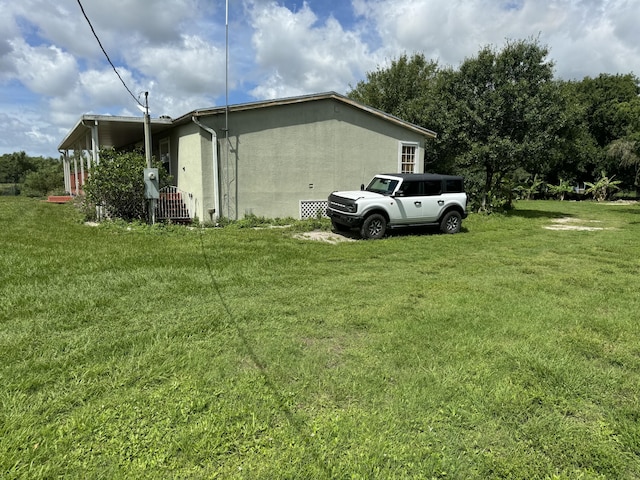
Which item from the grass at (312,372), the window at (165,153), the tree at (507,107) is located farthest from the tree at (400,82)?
the grass at (312,372)

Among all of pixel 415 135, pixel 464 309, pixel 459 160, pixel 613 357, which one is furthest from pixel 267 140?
pixel 613 357

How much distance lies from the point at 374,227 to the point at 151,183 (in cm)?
629

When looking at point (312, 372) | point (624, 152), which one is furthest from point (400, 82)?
point (312, 372)

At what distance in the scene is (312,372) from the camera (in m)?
3.24

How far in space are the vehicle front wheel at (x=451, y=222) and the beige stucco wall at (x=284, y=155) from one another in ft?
12.2

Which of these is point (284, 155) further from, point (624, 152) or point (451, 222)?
point (624, 152)

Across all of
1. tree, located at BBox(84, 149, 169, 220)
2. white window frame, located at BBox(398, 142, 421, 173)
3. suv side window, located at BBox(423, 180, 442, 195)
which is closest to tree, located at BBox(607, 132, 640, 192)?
white window frame, located at BBox(398, 142, 421, 173)

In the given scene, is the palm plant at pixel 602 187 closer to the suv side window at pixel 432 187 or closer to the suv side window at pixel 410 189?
the suv side window at pixel 432 187

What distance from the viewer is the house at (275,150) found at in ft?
38.9

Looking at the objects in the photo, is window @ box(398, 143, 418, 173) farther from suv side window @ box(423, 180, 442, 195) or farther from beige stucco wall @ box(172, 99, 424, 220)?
suv side window @ box(423, 180, 442, 195)

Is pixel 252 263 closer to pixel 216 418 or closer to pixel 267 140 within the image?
pixel 216 418

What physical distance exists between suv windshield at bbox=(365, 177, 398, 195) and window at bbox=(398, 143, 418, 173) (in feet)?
12.0

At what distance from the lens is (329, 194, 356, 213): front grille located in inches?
394

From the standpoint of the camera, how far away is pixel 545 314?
463 cm
